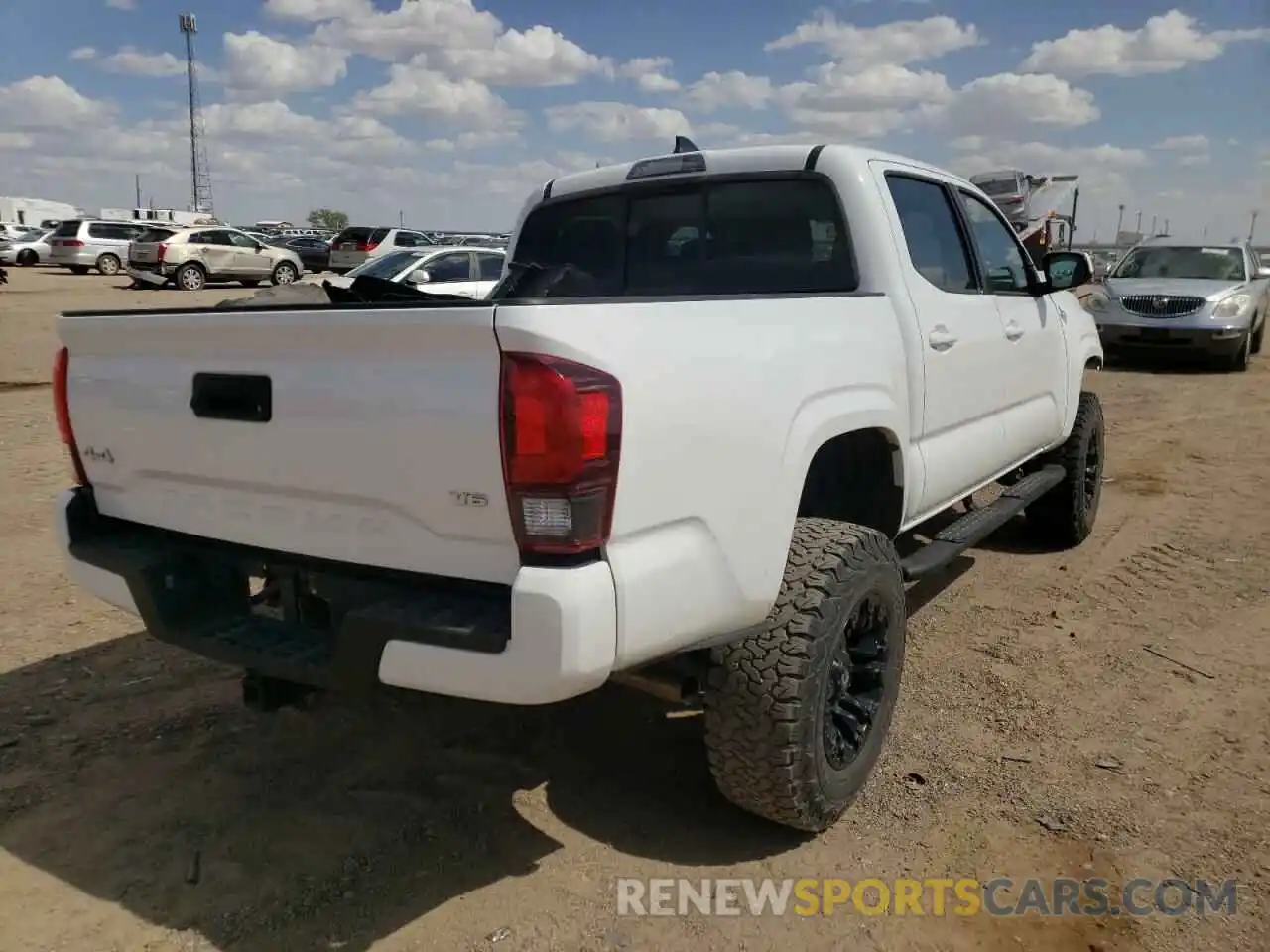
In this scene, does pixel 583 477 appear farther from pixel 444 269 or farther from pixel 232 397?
pixel 444 269

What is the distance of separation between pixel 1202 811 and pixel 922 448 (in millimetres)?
1434

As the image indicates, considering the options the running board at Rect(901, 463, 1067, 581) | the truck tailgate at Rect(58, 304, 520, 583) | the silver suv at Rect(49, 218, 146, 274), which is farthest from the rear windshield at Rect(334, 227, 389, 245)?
the truck tailgate at Rect(58, 304, 520, 583)

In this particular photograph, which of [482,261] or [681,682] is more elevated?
[482,261]

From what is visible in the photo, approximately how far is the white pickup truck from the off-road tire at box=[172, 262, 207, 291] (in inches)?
966

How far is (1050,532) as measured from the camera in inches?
225

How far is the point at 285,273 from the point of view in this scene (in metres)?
28.1

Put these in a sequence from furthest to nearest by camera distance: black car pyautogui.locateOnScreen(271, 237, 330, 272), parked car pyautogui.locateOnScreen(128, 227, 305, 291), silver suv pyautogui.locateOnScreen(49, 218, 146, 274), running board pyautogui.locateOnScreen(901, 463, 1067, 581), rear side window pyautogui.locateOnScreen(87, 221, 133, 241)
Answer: black car pyautogui.locateOnScreen(271, 237, 330, 272) < rear side window pyautogui.locateOnScreen(87, 221, 133, 241) < silver suv pyautogui.locateOnScreen(49, 218, 146, 274) < parked car pyautogui.locateOnScreen(128, 227, 305, 291) < running board pyautogui.locateOnScreen(901, 463, 1067, 581)

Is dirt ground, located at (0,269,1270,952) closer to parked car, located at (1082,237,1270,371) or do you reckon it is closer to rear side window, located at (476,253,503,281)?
parked car, located at (1082,237,1270,371)

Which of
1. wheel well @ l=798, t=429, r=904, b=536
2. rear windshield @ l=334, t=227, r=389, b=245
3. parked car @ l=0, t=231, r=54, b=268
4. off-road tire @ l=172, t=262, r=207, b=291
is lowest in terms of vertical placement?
wheel well @ l=798, t=429, r=904, b=536

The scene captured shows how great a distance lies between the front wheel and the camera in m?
27.6

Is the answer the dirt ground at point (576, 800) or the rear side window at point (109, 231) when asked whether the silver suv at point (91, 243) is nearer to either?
the rear side window at point (109, 231)

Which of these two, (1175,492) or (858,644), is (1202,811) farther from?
(1175,492)

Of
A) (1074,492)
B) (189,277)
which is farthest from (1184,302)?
(189,277)

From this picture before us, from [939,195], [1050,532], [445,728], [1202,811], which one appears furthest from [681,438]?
[1050,532]
